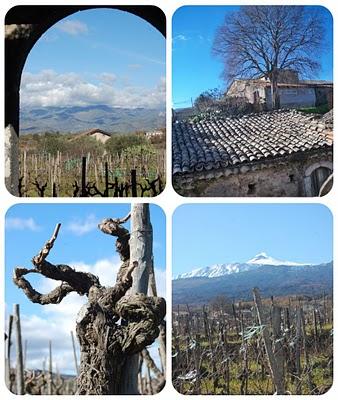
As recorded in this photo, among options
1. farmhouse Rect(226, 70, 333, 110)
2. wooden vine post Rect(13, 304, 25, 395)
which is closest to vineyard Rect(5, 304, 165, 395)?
wooden vine post Rect(13, 304, 25, 395)

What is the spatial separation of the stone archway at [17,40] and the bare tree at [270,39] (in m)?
0.26

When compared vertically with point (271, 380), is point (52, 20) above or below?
above

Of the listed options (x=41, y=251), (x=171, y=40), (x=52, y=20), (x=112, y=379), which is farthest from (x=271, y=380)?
(x=52, y=20)

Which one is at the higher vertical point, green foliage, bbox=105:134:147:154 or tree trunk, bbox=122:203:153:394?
green foliage, bbox=105:134:147:154

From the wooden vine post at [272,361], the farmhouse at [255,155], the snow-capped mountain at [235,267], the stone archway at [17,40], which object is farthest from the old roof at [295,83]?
the wooden vine post at [272,361]

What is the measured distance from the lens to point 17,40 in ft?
9.86

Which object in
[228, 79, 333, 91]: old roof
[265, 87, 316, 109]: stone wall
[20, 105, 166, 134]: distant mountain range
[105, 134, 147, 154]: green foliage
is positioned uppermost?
[228, 79, 333, 91]: old roof

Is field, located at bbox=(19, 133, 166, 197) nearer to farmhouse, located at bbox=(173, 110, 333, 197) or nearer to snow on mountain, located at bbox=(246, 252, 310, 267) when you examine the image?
farmhouse, located at bbox=(173, 110, 333, 197)

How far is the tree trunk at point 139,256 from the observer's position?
2.91 meters

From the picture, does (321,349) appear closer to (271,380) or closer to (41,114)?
(271,380)

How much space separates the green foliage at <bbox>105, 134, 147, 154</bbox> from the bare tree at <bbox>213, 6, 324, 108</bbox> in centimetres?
41

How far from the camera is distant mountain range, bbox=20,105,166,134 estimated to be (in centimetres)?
304

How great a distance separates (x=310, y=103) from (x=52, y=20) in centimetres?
101

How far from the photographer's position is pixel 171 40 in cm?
294
